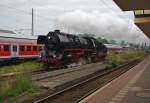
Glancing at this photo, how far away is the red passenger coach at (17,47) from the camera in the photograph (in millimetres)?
29469

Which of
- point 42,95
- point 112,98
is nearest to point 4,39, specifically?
point 42,95

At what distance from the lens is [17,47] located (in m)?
32.2

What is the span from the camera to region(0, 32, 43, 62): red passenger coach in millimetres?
29469

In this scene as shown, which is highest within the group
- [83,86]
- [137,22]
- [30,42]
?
[137,22]

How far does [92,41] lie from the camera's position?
40219 millimetres

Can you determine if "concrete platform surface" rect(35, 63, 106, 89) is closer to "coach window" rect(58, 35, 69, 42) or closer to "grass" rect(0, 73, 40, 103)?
"grass" rect(0, 73, 40, 103)

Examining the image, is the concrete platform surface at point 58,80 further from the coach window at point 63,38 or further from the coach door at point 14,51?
the coach door at point 14,51

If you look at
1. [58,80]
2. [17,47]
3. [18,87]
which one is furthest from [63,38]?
[18,87]

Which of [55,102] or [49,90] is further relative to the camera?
[49,90]

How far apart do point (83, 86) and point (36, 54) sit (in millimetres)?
20004

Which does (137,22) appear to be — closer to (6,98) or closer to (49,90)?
(49,90)

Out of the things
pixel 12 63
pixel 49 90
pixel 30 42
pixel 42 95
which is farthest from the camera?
pixel 30 42

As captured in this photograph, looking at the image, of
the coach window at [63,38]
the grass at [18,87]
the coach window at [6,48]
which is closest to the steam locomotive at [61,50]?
the coach window at [63,38]

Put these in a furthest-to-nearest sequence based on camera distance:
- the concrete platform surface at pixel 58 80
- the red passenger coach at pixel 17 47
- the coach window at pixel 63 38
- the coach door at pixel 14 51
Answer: the coach door at pixel 14 51 → the coach window at pixel 63 38 → the red passenger coach at pixel 17 47 → the concrete platform surface at pixel 58 80
